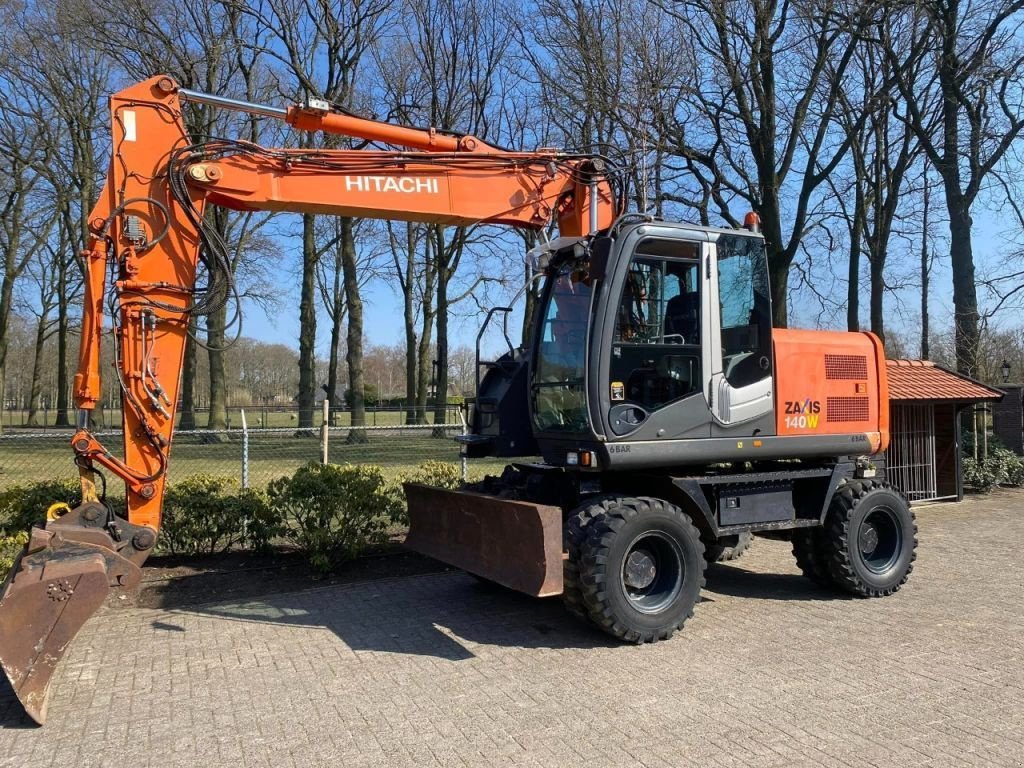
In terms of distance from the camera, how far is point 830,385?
261 inches

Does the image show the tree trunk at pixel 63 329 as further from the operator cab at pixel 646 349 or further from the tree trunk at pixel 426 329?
the operator cab at pixel 646 349

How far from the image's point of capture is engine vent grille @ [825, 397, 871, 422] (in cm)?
661

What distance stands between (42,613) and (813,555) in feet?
19.2

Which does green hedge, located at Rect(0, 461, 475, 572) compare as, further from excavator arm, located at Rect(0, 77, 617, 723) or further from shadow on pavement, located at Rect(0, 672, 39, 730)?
shadow on pavement, located at Rect(0, 672, 39, 730)

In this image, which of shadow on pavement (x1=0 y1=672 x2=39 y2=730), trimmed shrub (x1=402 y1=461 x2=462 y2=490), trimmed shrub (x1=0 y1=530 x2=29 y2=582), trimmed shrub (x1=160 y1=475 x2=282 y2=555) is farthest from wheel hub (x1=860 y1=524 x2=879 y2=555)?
trimmed shrub (x1=0 y1=530 x2=29 y2=582)

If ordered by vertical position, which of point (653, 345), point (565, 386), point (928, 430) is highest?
point (653, 345)

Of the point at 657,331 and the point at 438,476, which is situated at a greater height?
the point at 657,331

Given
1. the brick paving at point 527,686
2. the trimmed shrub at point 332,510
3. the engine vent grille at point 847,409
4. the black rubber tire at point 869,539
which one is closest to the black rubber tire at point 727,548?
the brick paving at point 527,686

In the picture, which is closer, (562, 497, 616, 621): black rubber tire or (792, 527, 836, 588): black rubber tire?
(562, 497, 616, 621): black rubber tire

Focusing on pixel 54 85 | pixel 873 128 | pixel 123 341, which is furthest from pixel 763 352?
pixel 54 85

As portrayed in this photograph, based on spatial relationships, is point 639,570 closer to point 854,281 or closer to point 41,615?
point 41,615

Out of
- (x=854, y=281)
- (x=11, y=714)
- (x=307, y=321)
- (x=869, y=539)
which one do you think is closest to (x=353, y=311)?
(x=307, y=321)

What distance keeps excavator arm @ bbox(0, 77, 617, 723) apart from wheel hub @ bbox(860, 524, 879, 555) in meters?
4.27

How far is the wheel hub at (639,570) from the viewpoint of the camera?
5.56 metres
